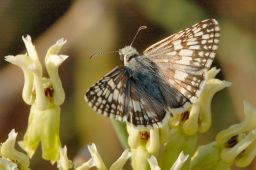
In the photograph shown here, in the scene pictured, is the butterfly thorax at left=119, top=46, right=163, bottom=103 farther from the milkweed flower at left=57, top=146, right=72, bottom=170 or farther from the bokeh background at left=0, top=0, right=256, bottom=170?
the bokeh background at left=0, top=0, right=256, bottom=170

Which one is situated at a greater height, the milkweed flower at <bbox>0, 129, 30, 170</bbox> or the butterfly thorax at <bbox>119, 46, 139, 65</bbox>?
the butterfly thorax at <bbox>119, 46, 139, 65</bbox>

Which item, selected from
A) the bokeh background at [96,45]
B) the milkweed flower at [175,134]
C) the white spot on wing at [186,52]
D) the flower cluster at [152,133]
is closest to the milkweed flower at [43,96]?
the flower cluster at [152,133]

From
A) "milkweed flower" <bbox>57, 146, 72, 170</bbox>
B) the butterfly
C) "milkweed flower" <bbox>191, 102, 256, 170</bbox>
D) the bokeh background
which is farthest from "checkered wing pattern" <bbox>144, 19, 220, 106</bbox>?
the bokeh background

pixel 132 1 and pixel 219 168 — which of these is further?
pixel 132 1

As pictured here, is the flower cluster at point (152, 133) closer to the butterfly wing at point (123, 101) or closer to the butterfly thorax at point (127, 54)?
the butterfly wing at point (123, 101)

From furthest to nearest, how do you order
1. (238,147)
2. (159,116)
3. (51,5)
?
(51,5)
(238,147)
(159,116)

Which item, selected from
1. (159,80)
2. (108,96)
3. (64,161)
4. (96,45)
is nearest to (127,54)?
(159,80)

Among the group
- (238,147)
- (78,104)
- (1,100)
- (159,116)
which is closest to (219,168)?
(238,147)

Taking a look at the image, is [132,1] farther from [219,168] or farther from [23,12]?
[219,168]
